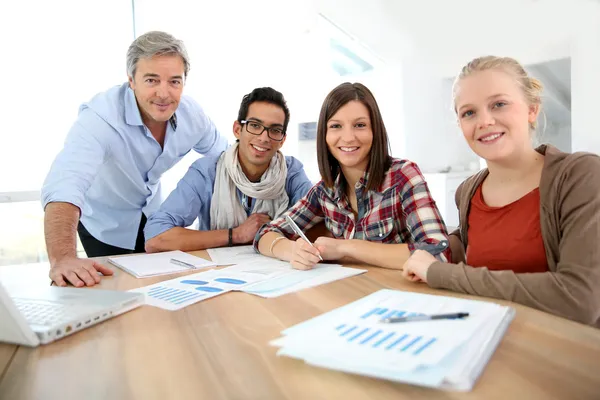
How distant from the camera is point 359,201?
136cm

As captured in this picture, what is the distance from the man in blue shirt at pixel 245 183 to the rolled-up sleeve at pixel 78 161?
268mm

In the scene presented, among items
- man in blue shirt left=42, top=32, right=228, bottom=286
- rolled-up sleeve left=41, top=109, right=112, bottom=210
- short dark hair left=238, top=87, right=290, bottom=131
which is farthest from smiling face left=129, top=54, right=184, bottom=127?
short dark hair left=238, top=87, right=290, bottom=131

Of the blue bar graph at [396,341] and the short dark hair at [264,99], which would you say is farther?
the short dark hair at [264,99]

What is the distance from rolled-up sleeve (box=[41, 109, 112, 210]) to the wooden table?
76 centimetres

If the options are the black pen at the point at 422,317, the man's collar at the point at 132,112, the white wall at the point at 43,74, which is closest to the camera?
the black pen at the point at 422,317

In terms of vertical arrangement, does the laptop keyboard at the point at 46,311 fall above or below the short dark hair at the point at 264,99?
below

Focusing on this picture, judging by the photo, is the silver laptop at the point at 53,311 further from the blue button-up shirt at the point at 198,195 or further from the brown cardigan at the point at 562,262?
the blue button-up shirt at the point at 198,195

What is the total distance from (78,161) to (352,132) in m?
0.92

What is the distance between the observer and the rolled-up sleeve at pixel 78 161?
1.40 metres

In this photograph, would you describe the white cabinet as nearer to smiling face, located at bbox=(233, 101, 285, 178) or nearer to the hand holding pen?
smiling face, located at bbox=(233, 101, 285, 178)

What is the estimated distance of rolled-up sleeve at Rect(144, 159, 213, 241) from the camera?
5.32ft

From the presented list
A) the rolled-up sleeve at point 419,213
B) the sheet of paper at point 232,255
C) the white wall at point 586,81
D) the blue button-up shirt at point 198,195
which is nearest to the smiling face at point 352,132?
the rolled-up sleeve at point 419,213

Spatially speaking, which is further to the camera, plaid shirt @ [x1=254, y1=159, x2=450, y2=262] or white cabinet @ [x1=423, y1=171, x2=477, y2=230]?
white cabinet @ [x1=423, y1=171, x2=477, y2=230]

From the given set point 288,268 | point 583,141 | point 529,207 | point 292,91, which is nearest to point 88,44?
point 292,91
